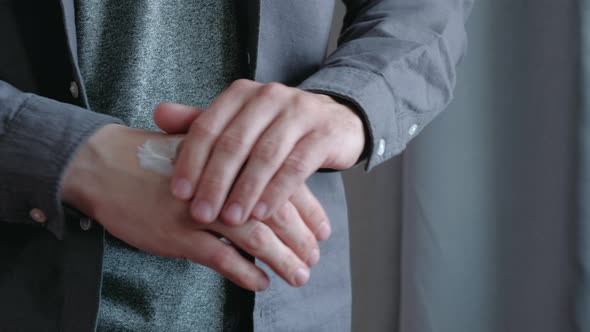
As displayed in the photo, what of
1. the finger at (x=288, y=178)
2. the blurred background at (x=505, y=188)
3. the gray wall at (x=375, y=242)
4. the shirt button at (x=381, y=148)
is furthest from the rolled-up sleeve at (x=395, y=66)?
the gray wall at (x=375, y=242)

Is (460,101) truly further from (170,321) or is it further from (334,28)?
(170,321)

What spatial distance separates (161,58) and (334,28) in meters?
0.77

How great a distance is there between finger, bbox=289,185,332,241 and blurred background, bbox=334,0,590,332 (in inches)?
21.9

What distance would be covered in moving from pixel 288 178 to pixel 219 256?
0.32 ft

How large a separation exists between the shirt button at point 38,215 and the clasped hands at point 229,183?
1.1 inches

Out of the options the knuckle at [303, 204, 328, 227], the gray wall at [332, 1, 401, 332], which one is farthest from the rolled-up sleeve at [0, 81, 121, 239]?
the gray wall at [332, 1, 401, 332]

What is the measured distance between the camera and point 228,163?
0.56 metres

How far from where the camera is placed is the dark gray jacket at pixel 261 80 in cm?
62

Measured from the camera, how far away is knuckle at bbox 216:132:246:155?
1.84 feet

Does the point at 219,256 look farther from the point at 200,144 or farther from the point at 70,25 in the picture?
the point at 70,25

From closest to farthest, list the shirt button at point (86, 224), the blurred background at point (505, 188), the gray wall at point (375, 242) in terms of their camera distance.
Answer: the shirt button at point (86, 224) → the blurred background at point (505, 188) → the gray wall at point (375, 242)

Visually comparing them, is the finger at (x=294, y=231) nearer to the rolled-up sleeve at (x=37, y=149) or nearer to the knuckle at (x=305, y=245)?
the knuckle at (x=305, y=245)

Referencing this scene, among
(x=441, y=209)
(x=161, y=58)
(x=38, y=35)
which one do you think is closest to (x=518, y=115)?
(x=441, y=209)

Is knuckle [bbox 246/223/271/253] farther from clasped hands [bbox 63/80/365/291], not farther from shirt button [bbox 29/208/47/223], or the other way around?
shirt button [bbox 29/208/47/223]
